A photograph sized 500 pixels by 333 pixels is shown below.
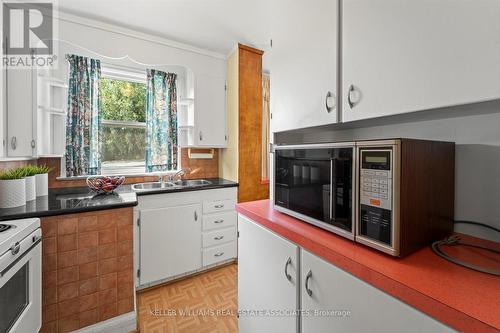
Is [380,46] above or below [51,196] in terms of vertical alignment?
above

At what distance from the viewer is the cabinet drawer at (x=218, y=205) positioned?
7.66 feet

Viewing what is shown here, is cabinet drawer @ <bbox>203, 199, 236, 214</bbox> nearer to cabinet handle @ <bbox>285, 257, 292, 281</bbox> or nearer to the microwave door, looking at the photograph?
cabinet handle @ <bbox>285, 257, 292, 281</bbox>

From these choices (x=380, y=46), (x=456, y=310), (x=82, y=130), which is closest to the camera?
(x=456, y=310)

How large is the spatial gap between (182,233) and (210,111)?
1408 millimetres

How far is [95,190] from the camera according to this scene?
1917 millimetres

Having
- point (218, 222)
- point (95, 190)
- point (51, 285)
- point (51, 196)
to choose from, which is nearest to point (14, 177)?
point (51, 196)

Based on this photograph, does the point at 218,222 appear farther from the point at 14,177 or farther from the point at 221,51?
the point at 221,51

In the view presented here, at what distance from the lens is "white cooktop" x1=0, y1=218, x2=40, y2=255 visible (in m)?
0.97

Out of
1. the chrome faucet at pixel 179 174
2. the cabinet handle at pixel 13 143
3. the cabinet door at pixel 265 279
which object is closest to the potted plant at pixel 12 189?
the cabinet handle at pixel 13 143

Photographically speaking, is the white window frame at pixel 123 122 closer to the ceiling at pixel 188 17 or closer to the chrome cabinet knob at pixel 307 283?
the ceiling at pixel 188 17

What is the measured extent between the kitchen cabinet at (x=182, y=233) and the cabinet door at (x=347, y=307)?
5.15 ft

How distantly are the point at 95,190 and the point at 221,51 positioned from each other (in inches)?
78.9

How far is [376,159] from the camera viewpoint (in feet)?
2.42

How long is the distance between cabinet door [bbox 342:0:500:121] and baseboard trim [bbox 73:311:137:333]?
196cm
